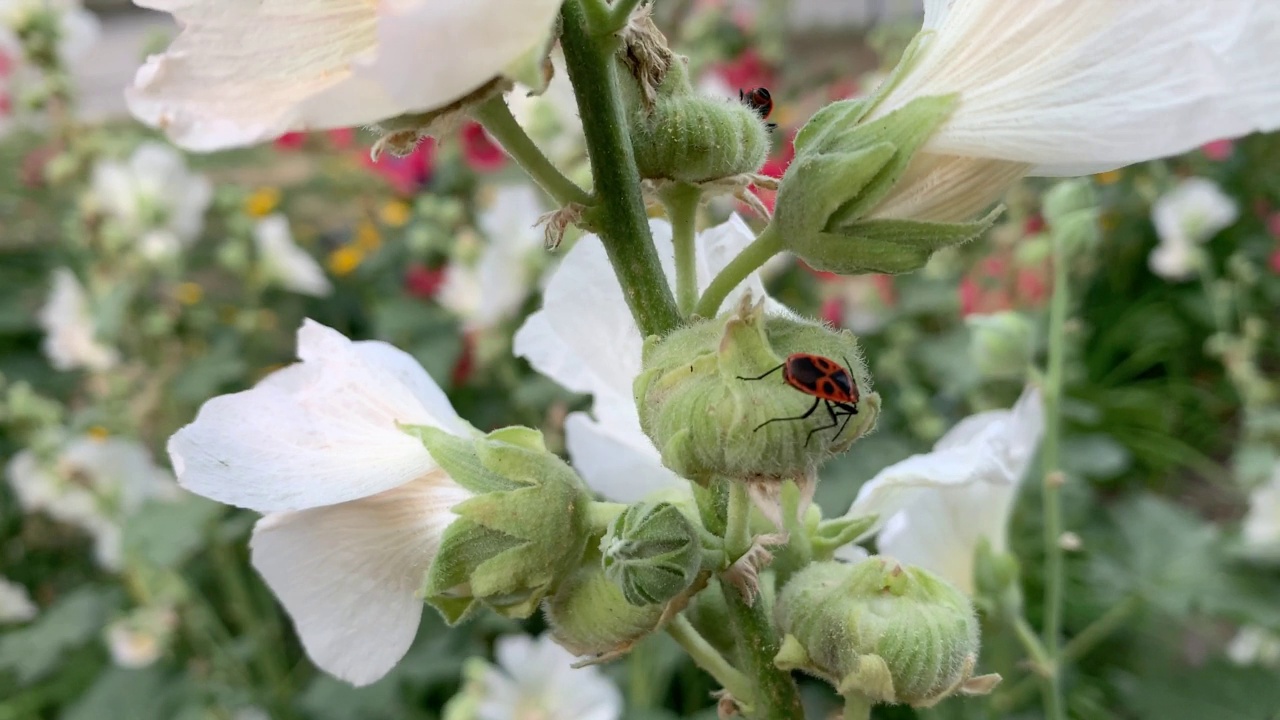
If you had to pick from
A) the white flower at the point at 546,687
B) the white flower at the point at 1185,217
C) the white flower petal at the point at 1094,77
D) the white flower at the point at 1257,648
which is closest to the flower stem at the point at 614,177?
the white flower petal at the point at 1094,77

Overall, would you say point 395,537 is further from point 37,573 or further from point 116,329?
point 37,573

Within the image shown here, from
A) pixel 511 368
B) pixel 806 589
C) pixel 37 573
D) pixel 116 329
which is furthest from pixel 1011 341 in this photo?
pixel 37 573

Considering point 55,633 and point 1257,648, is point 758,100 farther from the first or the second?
point 55,633

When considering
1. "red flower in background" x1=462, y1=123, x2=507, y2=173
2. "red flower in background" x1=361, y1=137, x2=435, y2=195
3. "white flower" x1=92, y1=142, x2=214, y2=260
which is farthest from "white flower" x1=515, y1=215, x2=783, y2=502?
"red flower in background" x1=361, y1=137, x2=435, y2=195

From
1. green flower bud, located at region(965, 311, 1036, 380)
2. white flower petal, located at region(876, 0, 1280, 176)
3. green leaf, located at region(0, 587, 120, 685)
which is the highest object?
white flower petal, located at region(876, 0, 1280, 176)

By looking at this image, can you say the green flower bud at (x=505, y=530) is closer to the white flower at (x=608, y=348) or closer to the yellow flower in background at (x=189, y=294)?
the white flower at (x=608, y=348)

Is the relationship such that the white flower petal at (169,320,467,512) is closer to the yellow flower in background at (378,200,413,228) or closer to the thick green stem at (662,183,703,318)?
the thick green stem at (662,183,703,318)

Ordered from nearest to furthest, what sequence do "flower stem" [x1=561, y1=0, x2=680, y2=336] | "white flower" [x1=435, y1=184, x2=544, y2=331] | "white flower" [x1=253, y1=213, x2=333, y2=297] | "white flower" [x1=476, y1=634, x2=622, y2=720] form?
"flower stem" [x1=561, y1=0, x2=680, y2=336], "white flower" [x1=476, y1=634, x2=622, y2=720], "white flower" [x1=435, y1=184, x2=544, y2=331], "white flower" [x1=253, y1=213, x2=333, y2=297]
